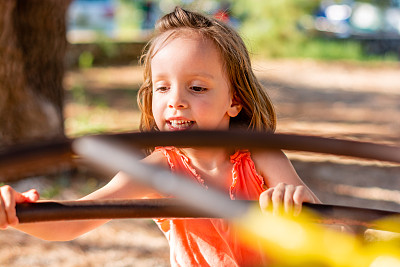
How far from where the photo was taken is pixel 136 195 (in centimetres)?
133

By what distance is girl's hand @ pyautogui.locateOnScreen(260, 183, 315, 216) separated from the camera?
92 cm

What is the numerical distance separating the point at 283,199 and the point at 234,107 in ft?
1.70

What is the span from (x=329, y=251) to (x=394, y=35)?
13170mm

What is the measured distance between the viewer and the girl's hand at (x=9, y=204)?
82 centimetres

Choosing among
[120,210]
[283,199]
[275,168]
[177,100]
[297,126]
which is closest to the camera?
[120,210]

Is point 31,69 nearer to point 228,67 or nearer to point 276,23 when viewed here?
point 228,67

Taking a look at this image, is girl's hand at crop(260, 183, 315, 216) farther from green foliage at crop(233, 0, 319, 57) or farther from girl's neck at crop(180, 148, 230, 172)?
green foliage at crop(233, 0, 319, 57)

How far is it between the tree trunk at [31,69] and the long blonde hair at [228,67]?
2.27 meters

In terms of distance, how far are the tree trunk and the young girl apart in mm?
2325

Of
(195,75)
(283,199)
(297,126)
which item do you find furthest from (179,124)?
(297,126)

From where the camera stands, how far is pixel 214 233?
137cm

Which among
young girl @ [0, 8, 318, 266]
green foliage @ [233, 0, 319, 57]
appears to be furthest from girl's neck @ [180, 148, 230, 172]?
green foliage @ [233, 0, 319, 57]

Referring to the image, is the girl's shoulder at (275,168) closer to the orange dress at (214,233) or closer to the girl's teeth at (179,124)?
the orange dress at (214,233)

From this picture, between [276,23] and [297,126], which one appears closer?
[297,126]
